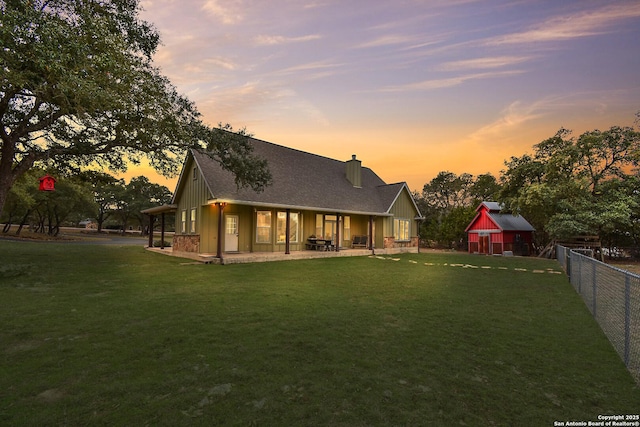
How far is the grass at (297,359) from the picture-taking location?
9.63 feet

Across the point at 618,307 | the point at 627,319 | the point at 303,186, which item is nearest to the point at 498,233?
the point at 303,186

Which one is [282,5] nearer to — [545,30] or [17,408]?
[545,30]

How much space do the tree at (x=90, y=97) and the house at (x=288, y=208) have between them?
1919 mm

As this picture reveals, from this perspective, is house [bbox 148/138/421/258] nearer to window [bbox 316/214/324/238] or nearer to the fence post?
window [bbox 316/214/324/238]

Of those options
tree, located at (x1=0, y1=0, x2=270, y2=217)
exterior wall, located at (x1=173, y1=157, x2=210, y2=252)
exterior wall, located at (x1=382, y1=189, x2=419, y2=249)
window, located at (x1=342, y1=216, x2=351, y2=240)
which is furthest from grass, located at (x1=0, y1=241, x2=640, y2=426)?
exterior wall, located at (x1=382, y1=189, x2=419, y2=249)

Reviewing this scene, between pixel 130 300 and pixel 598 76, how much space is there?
1957cm

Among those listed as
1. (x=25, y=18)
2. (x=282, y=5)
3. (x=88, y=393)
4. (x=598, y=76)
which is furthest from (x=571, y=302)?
(x=25, y=18)

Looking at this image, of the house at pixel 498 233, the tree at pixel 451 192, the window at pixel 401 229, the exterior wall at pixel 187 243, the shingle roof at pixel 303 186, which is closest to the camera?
the exterior wall at pixel 187 243

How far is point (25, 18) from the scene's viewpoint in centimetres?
750

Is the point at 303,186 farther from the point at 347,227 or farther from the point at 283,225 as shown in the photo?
the point at 347,227

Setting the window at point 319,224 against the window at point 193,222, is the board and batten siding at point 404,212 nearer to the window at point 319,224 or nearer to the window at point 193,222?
the window at point 319,224

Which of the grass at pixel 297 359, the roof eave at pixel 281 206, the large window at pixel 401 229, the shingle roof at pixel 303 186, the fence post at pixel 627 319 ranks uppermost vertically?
the shingle roof at pixel 303 186

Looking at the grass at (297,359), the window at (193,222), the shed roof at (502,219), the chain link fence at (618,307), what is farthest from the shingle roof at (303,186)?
the chain link fence at (618,307)

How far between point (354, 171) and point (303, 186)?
649cm
